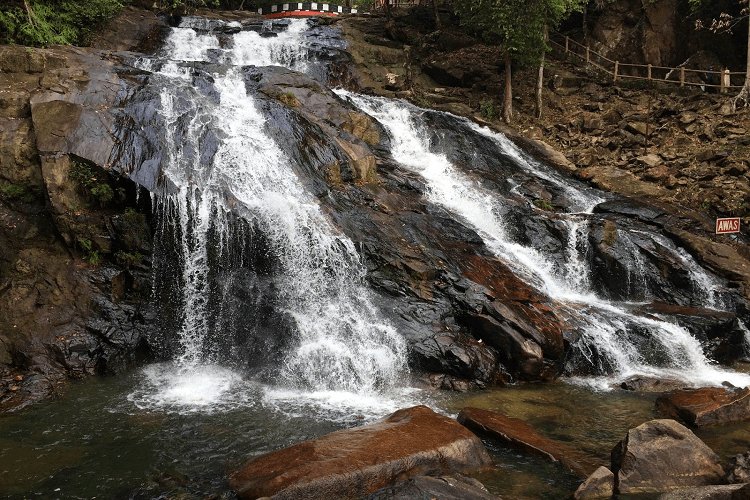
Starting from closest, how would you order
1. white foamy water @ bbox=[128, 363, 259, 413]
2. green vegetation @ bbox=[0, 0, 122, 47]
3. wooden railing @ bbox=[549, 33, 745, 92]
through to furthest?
white foamy water @ bbox=[128, 363, 259, 413] < green vegetation @ bbox=[0, 0, 122, 47] < wooden railing @ bbox=[549, 33, 745, 92]

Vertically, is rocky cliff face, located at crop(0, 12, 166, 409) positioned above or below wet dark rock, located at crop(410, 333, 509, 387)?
above

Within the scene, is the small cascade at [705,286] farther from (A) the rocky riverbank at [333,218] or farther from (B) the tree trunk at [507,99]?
(B) the tree trunk at [507,99]

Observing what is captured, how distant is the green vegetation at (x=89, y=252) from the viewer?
1141cm

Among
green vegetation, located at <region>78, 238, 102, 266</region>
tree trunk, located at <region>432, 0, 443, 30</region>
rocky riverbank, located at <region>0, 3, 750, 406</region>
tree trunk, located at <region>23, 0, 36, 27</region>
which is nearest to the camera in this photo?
rocky riverbank, located at <region>0, 3, 750, 406</region>

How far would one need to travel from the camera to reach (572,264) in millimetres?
14344

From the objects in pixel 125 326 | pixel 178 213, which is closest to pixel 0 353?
pixel 125 326

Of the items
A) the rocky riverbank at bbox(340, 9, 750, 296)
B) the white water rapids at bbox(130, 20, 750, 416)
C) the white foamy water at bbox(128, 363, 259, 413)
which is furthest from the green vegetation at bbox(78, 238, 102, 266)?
the rocky riverbank at bbox(340, 9, 750, 296)

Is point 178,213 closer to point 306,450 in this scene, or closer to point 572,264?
point 306,450

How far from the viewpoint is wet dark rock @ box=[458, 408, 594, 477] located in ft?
22.7

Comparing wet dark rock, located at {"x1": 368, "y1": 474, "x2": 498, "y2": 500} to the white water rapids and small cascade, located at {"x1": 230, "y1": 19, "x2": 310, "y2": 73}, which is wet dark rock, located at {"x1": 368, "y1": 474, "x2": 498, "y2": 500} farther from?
small cascade, located at {"x1": 230, "y1": 19, "x2": 310, "y2": 73}

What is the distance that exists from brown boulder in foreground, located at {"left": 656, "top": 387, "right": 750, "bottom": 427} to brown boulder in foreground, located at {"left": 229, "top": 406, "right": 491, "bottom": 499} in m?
3.68

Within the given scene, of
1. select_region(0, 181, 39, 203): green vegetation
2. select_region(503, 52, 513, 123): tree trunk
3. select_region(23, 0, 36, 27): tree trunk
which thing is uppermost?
select_region(23, 0, 36, 27): tree trunk

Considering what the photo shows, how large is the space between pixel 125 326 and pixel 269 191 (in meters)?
4.44

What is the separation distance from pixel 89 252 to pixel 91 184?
1498 millimetres
